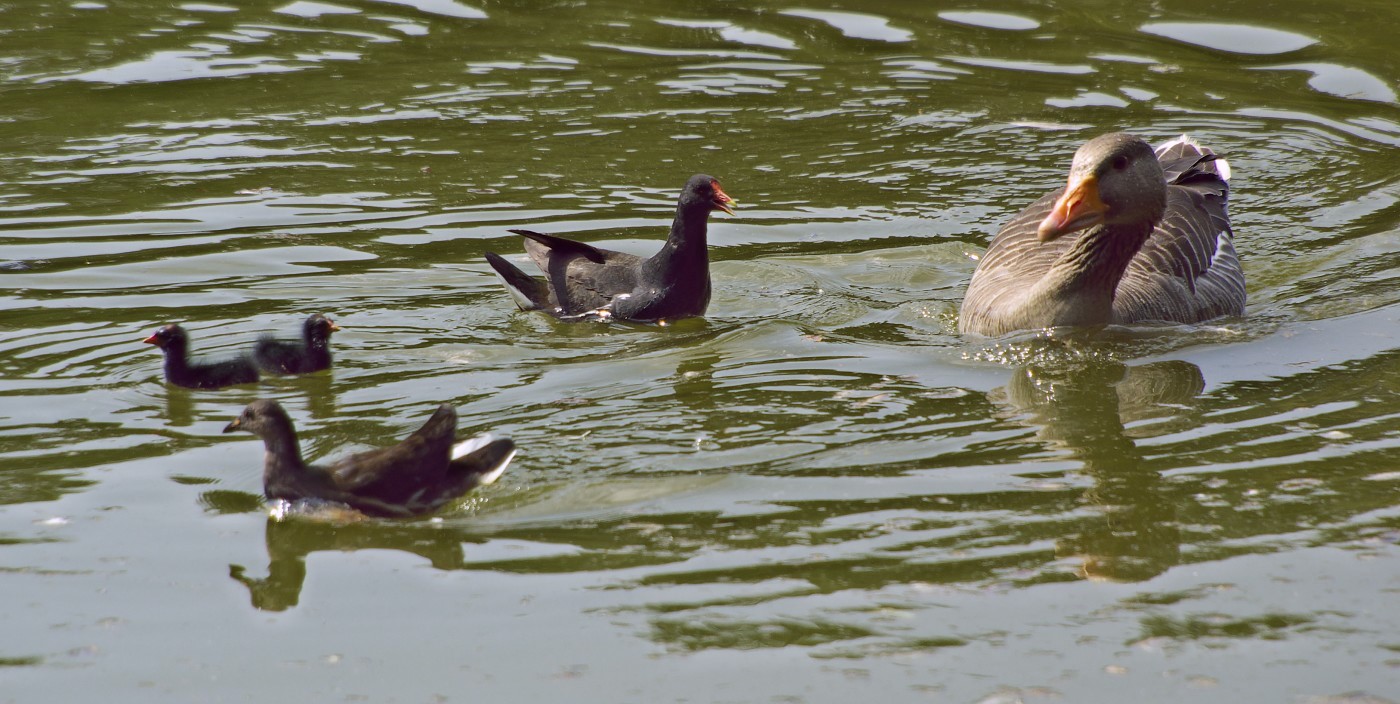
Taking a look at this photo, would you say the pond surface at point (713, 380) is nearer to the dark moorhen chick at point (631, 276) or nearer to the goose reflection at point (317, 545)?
the goose reflection at point (317, 545)

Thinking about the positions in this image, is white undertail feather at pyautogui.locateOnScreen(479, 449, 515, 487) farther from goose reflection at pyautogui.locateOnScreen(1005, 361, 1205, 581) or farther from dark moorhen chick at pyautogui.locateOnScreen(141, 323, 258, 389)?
dark moorhen chick at pyautogui.locateOnScreen(141, 323, 258, 389)

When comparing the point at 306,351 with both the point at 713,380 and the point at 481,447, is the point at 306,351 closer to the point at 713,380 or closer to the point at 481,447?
the point at 713,380

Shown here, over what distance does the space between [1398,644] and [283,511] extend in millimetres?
4076

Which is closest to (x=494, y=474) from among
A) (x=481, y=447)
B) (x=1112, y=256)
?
(x=481, y=447)

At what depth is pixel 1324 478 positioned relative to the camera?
6.23 m

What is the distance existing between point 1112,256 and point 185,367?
16.8 ft

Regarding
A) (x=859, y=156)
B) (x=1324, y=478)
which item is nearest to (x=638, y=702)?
(x=1324, y=478)

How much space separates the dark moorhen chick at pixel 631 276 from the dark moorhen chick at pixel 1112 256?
1660 mm

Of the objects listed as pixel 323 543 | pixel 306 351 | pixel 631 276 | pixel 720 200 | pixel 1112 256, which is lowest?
pixel 323 543

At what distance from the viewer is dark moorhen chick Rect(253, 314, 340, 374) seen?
841 centimetres

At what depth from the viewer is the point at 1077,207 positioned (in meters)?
8.47

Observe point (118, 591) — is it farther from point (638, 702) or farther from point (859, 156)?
point (859, 156)

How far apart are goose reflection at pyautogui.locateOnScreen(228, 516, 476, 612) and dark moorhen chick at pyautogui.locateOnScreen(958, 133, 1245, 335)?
3962 mm

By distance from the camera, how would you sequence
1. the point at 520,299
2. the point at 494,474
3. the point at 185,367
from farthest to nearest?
the point at 520,299 < the point at 185,367 < the point at 494,474
